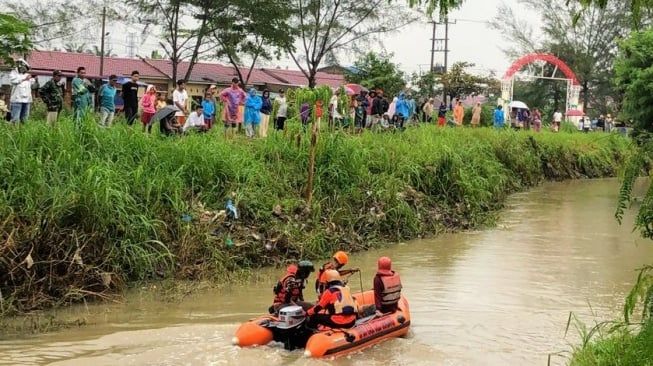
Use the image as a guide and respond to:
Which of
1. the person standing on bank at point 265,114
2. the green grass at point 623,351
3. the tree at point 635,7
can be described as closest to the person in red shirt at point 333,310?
the green grass at point 623,351

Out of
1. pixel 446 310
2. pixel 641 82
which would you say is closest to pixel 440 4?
pixel 446 310

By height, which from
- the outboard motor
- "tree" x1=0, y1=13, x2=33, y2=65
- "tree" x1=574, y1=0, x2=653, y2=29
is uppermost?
"tree" x1=0, y1=13, x2=33, y2=65

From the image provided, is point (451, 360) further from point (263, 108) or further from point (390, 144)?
point (263, 108)

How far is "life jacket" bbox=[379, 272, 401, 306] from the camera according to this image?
888 cm

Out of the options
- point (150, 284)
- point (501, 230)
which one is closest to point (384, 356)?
point (150, 284)

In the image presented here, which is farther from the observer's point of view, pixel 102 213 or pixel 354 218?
pixel 354 218

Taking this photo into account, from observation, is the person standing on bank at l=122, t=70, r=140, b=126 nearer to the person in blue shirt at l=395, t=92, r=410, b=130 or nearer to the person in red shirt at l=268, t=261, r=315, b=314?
the person in red shirt at l=268, t=261, r=315, b=314

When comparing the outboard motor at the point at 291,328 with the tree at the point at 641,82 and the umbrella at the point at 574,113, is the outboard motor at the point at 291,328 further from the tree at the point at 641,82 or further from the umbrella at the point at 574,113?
the umbrella at the point at 574,113

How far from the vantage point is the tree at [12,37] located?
9.15m

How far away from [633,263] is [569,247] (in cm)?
181

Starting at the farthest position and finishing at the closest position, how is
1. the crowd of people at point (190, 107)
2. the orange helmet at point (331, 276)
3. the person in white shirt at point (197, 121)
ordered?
the person in white shirt at point (197, 121)
the crowd of people at point (190, 107)
the orange helmet at point (331, 276)

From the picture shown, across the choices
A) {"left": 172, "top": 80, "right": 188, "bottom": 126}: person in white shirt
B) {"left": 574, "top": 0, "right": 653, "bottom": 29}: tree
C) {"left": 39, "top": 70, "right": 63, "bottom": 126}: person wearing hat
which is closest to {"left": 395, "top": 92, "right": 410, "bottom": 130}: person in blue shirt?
{"left": 172, "top": 80, "right": 188, "bottom": 126}: person in white shirt

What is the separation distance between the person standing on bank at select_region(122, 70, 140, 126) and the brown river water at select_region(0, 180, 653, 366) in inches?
231

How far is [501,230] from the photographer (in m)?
17.3
